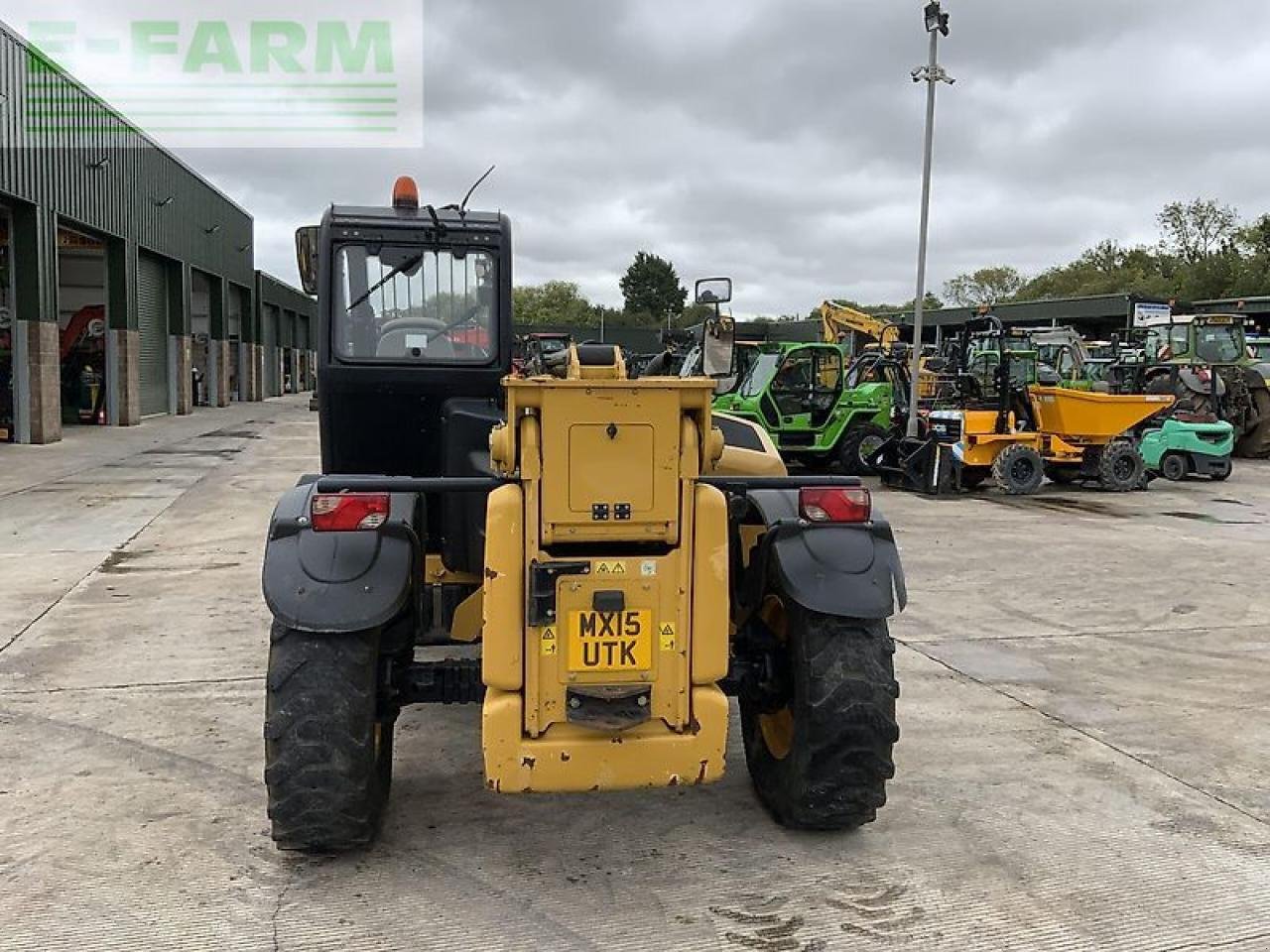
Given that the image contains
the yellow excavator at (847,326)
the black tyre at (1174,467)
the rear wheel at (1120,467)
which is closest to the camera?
the rear wheel at (1120,467)

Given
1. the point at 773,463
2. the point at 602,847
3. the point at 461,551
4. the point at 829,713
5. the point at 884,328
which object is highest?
the point at 884,328

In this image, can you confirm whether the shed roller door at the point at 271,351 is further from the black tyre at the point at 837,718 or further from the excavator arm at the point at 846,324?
the black tyre at the point at 837,718

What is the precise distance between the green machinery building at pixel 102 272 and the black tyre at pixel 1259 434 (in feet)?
57.8

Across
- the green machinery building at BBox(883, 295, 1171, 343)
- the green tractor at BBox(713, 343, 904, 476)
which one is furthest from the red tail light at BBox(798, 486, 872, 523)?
the green machinery building at BBox(883, 295, 1171, 343)

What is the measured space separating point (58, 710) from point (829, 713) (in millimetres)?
3649

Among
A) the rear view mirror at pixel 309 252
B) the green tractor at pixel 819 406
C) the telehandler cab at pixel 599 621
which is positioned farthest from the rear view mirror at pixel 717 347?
the green tractor at pixel 819 406

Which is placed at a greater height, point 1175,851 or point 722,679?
point 722,679

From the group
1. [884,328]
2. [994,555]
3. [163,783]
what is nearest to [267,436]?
[884,328]

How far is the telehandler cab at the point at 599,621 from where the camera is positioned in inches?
122

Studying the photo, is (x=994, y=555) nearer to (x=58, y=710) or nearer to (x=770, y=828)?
(x=770, y=828)

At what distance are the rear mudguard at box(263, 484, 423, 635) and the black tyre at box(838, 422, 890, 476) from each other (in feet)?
43.0

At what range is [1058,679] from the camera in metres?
5.66

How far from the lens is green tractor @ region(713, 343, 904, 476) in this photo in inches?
628

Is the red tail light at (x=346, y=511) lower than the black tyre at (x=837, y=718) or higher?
higher
